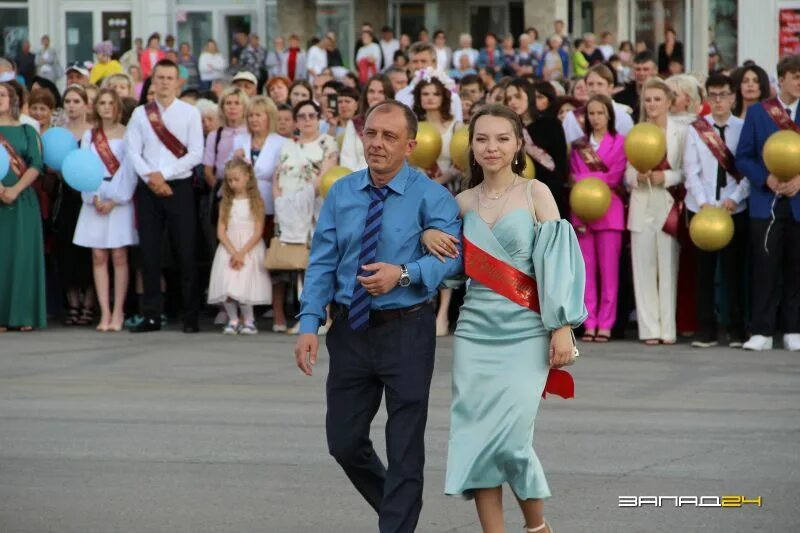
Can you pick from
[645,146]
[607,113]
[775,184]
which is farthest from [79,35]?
[775,184]

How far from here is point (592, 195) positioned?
13.5 meters

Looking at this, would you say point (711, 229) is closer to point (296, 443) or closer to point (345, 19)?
point (296, 443)

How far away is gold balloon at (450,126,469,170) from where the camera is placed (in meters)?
13.6

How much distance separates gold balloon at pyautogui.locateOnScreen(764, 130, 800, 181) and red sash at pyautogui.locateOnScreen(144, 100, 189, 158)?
5.13 metres

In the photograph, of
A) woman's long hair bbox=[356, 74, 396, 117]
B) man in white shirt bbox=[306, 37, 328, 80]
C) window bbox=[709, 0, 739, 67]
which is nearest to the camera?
woman's long hair bbox=[356, 74, 396, 117]

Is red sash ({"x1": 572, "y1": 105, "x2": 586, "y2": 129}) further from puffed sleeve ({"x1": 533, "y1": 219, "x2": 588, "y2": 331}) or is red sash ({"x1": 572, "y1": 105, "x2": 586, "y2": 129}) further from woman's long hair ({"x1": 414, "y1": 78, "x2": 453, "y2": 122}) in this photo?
puffed sleeve ({"x1": 533, "y1": 219, "x2": 588, "y2": 331})

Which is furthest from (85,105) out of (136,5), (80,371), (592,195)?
(136,5)

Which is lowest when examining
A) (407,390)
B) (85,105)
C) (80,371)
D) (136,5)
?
(80,371)

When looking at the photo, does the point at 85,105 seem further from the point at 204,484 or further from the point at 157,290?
the point at 204,484

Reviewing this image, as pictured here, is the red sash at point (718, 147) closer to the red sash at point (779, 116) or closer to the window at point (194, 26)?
the red sash at point (779, 116)

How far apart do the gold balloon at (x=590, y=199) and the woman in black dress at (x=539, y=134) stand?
11.9 inches

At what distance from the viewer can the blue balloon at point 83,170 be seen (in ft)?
47.4

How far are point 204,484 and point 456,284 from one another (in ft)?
7.09

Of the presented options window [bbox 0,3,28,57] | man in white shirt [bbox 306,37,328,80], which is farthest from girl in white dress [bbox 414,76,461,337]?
window [bbox 0,3,28,57]
